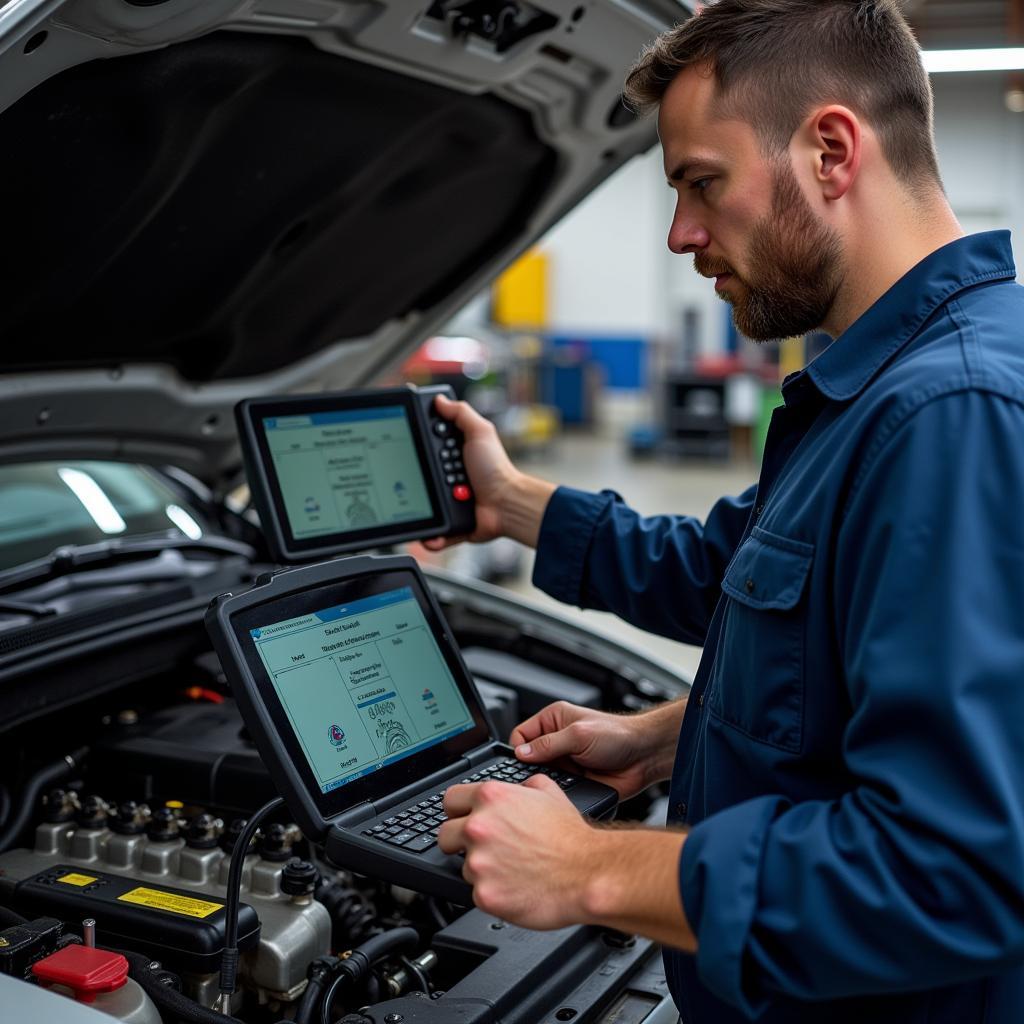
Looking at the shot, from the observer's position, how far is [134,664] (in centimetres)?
171

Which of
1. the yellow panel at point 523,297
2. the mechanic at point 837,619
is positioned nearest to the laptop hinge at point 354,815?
the mechanic at point 837,619

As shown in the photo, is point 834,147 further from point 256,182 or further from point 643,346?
point 643,346

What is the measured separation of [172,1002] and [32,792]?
1.58 ft

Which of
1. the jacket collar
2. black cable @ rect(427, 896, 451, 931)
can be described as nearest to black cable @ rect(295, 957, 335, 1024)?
black cable @ rect(427, 896, 451, 931)

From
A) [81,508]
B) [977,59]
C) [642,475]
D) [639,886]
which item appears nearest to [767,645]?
[639,886]

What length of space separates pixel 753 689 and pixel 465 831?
28cm

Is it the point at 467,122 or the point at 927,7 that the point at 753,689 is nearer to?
the point at 467,122

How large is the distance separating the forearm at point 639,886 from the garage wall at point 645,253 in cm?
992

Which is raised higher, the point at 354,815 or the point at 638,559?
the point at 638,559

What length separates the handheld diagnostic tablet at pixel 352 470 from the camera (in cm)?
158

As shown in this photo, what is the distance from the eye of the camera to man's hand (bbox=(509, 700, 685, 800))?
1330 mm

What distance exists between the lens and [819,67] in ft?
3.55

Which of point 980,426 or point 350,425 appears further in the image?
point 350,425

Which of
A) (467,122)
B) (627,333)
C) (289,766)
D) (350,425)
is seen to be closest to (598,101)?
(467,122)
